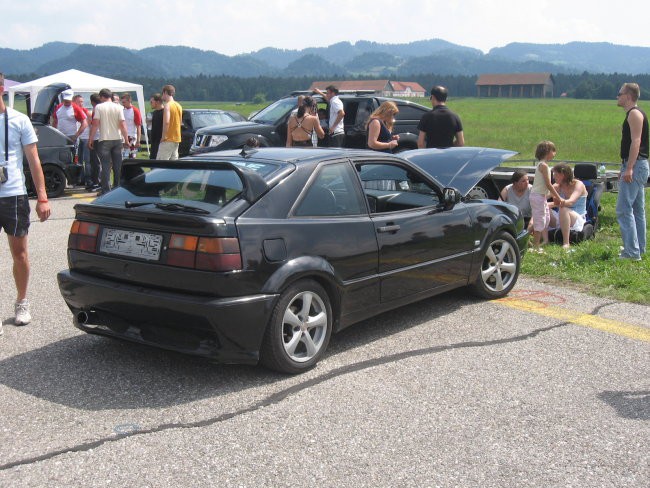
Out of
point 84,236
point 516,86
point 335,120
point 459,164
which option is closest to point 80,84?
point 335,120

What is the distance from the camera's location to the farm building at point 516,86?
185 metres

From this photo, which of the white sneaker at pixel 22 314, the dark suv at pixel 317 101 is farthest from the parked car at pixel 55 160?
the white sneaker at pixel 22 314

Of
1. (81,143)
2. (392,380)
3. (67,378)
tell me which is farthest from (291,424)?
(81,143)

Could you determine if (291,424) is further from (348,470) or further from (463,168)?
(463,168)

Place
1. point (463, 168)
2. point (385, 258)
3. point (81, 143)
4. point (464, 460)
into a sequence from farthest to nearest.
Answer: point (81, 143), point (463, 168), point (385, 258), point (464, 460)

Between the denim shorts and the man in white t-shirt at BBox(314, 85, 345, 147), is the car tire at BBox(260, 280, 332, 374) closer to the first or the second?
the denim shorts

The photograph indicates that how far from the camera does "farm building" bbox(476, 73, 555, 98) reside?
18462 centimetres

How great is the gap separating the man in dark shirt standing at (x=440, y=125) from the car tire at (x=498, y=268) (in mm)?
3931

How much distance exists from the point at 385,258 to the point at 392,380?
103cm

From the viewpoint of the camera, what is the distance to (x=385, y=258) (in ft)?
17.5

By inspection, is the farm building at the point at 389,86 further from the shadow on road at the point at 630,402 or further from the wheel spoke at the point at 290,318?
the shadow on road at the point at 630,402

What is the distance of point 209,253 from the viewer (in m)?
4.30

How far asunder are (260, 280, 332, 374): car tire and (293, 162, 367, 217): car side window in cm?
53

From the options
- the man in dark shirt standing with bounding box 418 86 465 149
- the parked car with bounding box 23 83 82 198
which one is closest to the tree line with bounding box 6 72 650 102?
the parked car with bounding box 23 83 82 198
